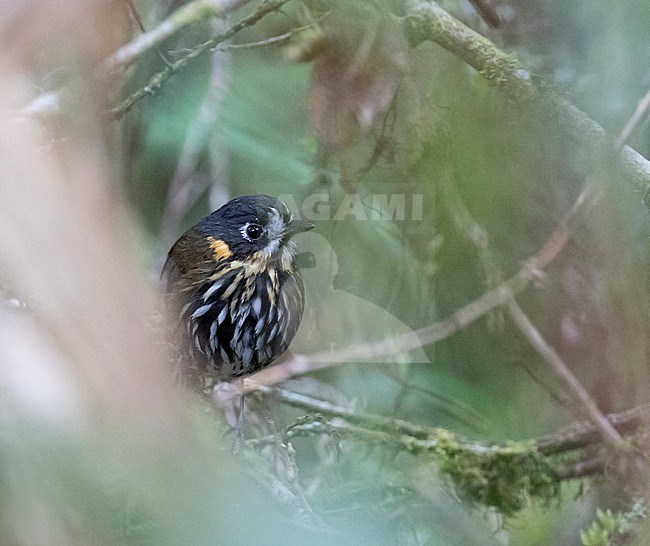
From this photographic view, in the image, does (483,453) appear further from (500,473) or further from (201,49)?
(201,49)

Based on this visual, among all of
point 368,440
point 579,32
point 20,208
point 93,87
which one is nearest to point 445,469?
point 368,440

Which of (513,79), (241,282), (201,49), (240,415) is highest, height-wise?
(201,49)

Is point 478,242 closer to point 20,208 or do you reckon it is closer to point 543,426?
point 543,426

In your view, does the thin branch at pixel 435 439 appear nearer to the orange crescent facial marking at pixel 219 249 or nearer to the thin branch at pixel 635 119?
the orange crescent facial marking at pixel 219 249

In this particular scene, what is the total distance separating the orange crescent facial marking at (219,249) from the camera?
1343mm

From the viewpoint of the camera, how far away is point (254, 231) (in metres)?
1.32

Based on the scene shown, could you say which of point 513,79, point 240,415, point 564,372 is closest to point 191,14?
point 513,79

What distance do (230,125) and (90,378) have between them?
3.52ft

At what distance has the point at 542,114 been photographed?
39.4 inches

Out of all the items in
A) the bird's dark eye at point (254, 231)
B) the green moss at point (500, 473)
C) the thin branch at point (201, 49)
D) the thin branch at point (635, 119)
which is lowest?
the green moss at point (500, 473)

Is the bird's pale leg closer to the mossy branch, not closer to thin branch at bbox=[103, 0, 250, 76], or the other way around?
the mossy branch

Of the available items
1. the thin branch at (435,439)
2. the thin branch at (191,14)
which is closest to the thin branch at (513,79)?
the thin branch at (191,14)

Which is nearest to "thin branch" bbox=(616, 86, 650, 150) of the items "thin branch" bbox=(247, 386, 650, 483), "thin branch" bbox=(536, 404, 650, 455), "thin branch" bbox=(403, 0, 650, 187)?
"thin branch" bbox=(403, 0, 650, 187)

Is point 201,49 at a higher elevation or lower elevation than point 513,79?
higher
